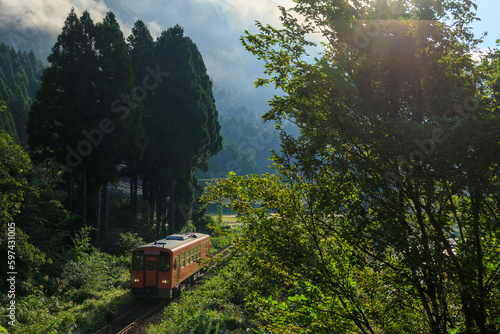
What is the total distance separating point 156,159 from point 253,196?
22.4 m

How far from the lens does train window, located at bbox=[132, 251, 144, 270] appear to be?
15339mm

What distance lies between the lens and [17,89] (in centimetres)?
5975

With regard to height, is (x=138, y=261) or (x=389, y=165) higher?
(x=389, y=165)

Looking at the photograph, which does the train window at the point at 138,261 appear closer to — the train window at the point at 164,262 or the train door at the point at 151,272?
the train door at the point at 151,272

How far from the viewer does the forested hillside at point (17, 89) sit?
143 ft

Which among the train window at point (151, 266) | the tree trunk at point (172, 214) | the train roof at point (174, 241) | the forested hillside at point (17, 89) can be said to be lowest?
the train window at point (151, 266)

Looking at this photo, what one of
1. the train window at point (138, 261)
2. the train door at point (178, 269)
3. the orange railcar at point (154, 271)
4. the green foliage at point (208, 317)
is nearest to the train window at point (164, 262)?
the orange railcar at point (154, 271)

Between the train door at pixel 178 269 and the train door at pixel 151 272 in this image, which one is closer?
the train door at pixel 151 272

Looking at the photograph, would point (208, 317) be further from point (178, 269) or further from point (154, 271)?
point (178, 269)

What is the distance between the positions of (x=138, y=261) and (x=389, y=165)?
1346 centimetres

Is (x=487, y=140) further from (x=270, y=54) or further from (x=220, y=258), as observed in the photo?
(x=220, y=258)

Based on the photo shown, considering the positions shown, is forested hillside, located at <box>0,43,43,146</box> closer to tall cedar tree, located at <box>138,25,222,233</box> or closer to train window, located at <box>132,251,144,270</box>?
tall cedar tree, located at <box>138,25,222,233</box>

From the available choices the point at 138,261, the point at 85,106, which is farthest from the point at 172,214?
the point at 138,261

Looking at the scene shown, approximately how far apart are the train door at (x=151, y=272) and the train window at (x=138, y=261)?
287mm
